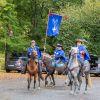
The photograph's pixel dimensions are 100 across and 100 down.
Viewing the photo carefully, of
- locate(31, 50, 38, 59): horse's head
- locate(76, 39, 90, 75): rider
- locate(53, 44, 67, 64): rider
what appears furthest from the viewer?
locate(53, 44, 67, 64): rider

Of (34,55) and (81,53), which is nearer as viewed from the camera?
(81,53)

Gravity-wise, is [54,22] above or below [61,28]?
above

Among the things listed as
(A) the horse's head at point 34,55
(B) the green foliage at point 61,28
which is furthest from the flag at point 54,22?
(B) the green foliage at point 61,28

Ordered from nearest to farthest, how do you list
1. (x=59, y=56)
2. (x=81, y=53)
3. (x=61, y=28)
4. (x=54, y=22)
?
1. (x=81, y=53)
2. (x=59, y=56)
3. (x=54, y=22)
4. (x=61, y=28)

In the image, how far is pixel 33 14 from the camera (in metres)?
49.4

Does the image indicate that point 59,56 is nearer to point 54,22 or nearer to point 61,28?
point 54,22

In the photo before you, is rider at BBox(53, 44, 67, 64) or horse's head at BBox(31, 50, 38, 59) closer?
horse's head at BBox(31, 50, 38, 59)

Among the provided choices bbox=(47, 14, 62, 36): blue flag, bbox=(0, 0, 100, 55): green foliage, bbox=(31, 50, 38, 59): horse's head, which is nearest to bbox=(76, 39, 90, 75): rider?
bbox=(31, 50, 38, 59): horse's head

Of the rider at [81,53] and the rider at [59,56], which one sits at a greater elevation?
the rider at [81,53]

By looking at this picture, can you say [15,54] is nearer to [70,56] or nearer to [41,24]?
[41,24]

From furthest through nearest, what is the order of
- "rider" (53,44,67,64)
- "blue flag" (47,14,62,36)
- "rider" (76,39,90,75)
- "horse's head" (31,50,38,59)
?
"blue flag" (47,14,62,36) < "rider" (53,44,67,64) < "horse's head" (31,50,38,59) < "rider" (76,39,90,75)

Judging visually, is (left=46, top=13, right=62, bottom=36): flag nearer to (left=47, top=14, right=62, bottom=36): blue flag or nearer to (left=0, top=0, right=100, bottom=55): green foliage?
(left=47, top=14, right=62, bottom=36): blue flag

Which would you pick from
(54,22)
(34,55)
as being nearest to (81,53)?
(34,55)

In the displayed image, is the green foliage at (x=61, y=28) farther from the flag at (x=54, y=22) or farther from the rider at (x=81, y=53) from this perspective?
the rider at (x=81, y=53)
